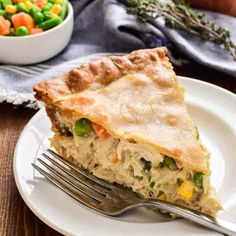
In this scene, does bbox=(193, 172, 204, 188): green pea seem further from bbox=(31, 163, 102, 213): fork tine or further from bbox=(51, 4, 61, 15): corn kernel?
bbox=(51, 4, 61, 15): corn kernel

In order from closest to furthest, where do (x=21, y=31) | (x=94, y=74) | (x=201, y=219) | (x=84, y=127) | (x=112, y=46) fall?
1. (x=201, y=219)
2. (x=84, y=127)
3. (x=94, y=74)
4. (x=21, y=31)
5. (x=112, y=46)

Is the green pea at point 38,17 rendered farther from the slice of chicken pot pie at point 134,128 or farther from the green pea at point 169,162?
the green pea at point 169,162

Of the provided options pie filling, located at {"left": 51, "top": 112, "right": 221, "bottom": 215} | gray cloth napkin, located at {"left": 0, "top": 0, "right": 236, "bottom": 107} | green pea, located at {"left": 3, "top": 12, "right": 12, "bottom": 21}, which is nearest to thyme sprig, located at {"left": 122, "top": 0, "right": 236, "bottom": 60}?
gray cloth napkin, located at {"left": 0, "top": 0, "right": 236, "bottom": 107}

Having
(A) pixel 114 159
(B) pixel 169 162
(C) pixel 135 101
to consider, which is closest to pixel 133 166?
(A) pixel 114 159

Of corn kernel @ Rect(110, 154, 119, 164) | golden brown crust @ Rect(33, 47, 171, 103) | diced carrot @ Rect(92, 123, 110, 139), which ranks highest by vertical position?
golden brown crust @ Rect(33, 47, 171, 103)

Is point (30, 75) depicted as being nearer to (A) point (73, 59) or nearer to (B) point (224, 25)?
(A) point (73, 59)

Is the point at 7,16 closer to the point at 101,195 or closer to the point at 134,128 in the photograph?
the point at 134,128

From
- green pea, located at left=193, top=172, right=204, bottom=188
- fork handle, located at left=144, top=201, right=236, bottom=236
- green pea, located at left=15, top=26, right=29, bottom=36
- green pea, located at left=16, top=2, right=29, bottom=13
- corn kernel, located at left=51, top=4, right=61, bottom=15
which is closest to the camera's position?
fork handle, located at left=144, top=201, right=236, bottom=236
